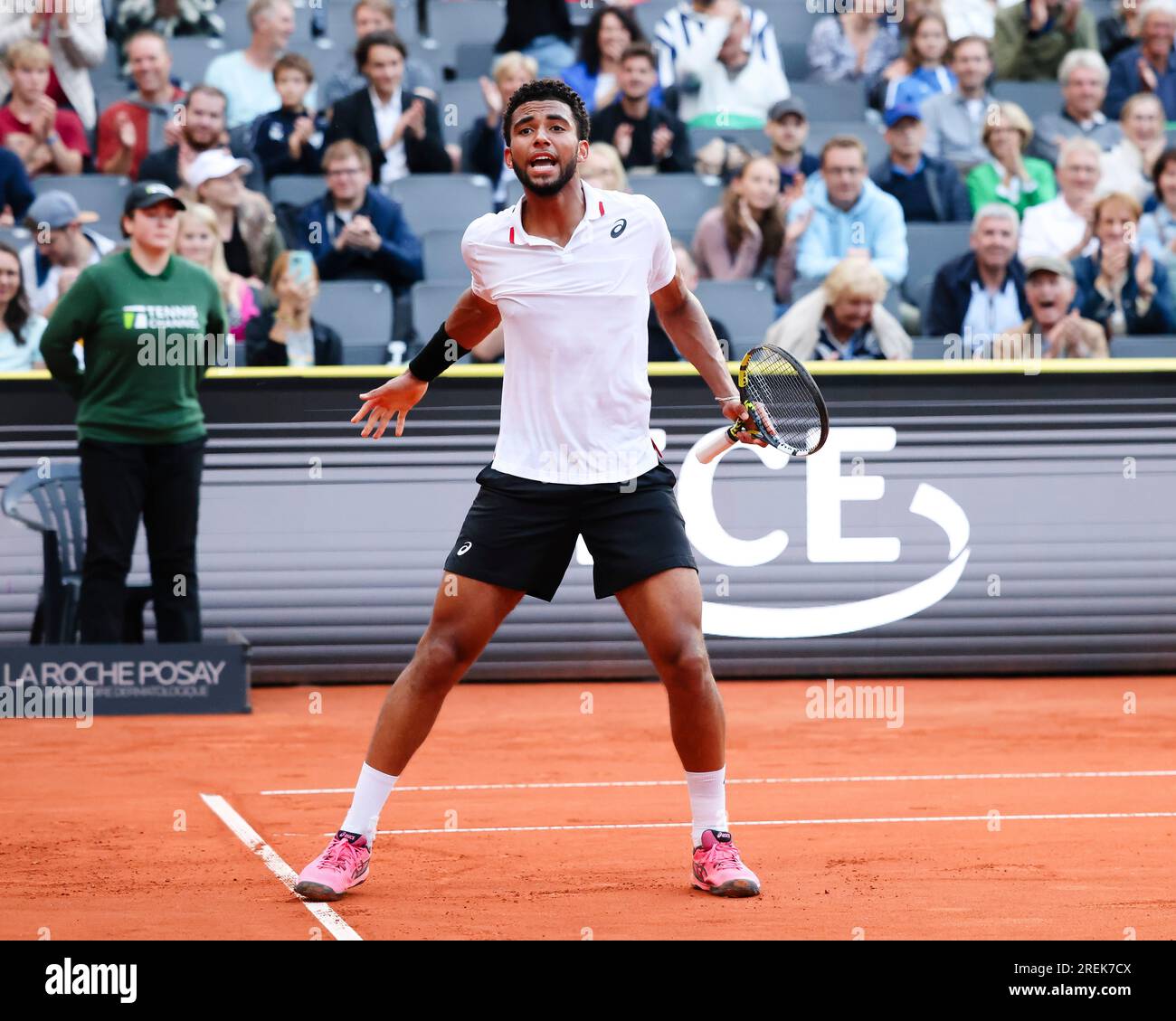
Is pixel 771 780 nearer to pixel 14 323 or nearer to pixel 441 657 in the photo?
pixel 441 657

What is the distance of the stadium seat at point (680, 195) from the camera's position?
11242mm

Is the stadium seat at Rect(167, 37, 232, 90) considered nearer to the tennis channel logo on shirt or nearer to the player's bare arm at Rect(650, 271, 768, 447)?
the tennis channel logo on shirt

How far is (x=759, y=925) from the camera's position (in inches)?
178

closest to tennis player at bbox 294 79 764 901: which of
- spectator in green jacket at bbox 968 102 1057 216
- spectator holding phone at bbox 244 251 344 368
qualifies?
spectator holding phone at bbox 244 251 344 368

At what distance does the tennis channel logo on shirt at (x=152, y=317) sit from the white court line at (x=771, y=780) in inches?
106

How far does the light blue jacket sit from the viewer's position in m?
10.8

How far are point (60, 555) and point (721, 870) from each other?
509 cm

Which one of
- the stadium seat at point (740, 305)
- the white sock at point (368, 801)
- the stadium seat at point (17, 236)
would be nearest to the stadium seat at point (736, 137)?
the stadium seat at point (740, 305)

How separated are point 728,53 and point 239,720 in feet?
19.7

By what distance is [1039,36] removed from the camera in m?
12.9

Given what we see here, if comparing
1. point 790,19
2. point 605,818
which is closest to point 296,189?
point 790,19

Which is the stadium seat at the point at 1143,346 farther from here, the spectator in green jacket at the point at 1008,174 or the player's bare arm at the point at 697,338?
the player's bare arm at the point at 697,338

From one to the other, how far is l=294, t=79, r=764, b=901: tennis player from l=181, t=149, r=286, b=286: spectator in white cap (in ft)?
18.2

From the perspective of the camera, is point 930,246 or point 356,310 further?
point 930,246
